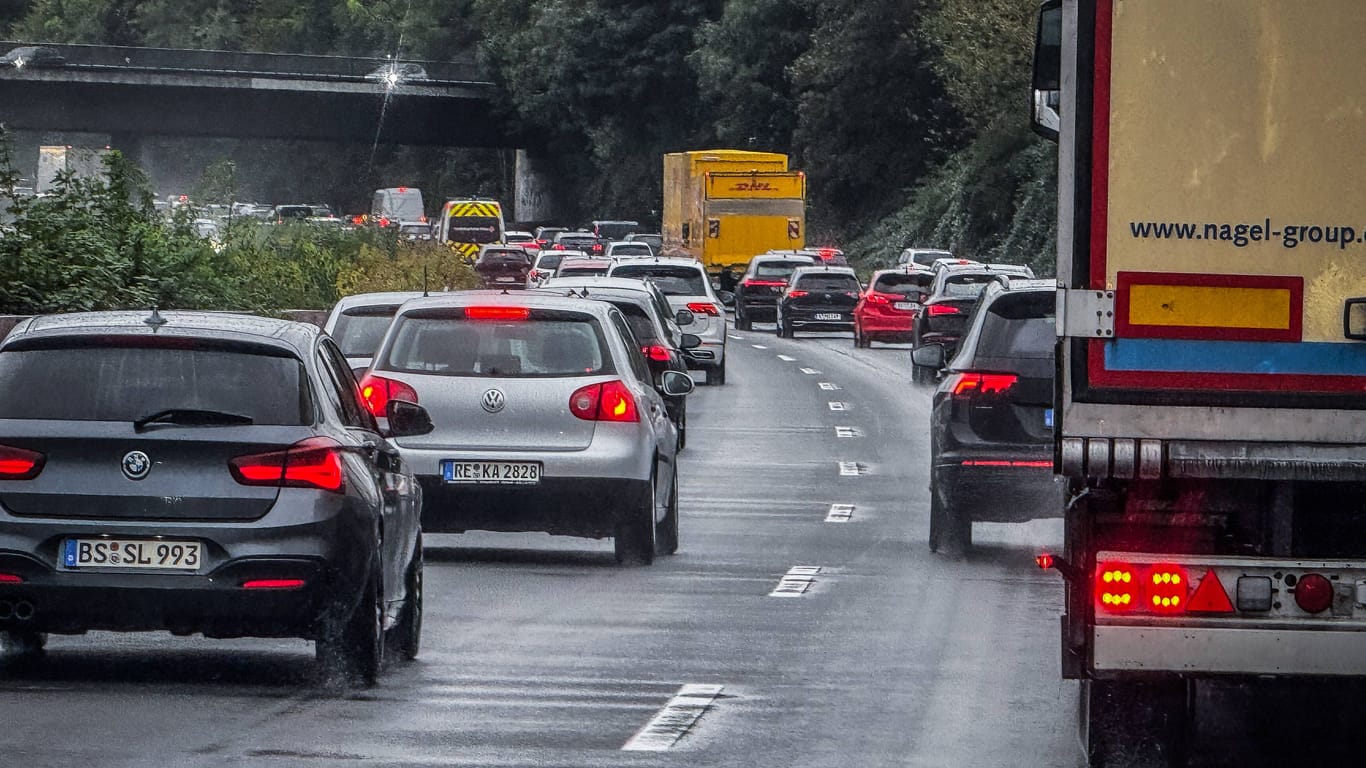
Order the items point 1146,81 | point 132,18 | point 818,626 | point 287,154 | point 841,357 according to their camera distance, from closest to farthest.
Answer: point 1146,81 → point 818,626 → point 841,357 → point 287,154 → point 132,18

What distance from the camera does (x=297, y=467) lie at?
10195 mm

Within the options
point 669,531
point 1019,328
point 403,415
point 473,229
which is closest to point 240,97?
point 473,229

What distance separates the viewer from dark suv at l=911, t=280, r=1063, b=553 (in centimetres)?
1596

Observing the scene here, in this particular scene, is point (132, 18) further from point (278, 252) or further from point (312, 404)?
point (312, 404)

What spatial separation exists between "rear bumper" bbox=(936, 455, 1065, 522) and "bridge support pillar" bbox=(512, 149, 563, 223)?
105m

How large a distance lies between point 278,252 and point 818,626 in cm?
3345

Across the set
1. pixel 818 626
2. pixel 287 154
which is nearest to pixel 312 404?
pixel 818 626

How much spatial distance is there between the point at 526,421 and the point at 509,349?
45 cm

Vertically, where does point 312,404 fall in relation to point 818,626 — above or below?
above

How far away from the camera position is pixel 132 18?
17900 cm

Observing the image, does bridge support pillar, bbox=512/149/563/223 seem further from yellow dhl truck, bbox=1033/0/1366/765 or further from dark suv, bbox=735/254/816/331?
yellow dhl truck, bbox=1033/0/1366/765

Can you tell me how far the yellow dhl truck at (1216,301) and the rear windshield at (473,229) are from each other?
78.0m

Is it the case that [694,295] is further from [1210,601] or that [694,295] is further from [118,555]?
[1210,601]

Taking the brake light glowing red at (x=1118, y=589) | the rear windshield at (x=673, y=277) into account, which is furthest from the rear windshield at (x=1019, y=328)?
the rear windshield at (x=673, y=277)
